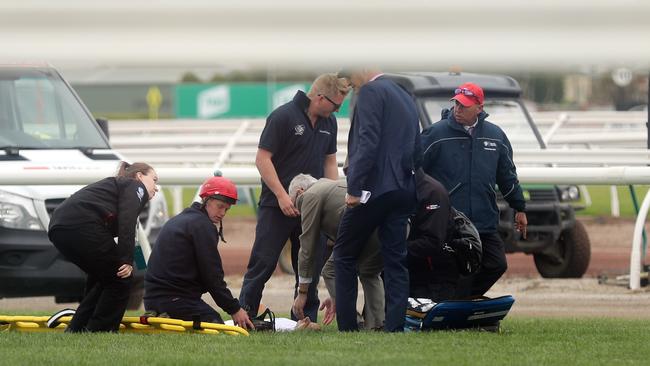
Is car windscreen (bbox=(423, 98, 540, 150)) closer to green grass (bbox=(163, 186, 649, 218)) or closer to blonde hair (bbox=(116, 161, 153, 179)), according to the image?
green grass (bbox=(163, 186, 649, 218))

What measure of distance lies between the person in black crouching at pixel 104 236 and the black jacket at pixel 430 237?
5.39 ft

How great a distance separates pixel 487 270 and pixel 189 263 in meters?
1.92

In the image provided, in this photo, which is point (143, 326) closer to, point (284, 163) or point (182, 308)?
point (182, 308)

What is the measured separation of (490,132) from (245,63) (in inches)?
199

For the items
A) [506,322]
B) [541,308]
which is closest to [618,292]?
[541,308]

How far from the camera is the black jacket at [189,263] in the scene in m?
7.96

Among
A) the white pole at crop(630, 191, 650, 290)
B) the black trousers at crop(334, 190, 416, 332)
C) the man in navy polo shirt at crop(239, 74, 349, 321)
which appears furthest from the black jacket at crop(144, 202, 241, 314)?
the white pole at crop(630, 191, 650, 290)

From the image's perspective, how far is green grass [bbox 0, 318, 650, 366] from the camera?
6.41m

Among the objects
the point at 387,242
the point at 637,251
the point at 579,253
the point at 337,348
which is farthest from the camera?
the point at 579,253

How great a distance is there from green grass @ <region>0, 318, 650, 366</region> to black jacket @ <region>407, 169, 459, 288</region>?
54 centimetres

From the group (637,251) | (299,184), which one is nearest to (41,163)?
(299,184)

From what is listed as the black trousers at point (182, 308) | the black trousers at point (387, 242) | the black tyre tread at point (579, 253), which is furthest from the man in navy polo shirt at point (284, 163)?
the black tyre tread at point (579, 253)

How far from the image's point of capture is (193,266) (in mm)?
8070

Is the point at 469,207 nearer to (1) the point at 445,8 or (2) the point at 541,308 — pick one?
(2) the point at 541,308
